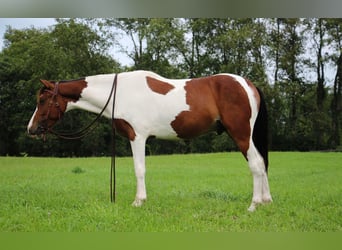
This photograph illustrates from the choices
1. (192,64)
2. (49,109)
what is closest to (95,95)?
(49,109)

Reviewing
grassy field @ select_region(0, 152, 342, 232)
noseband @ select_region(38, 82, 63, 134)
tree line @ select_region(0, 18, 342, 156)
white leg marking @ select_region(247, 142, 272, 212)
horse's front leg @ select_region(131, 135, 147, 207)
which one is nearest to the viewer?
grassy field @ select_region(0, 152, 342, 232)

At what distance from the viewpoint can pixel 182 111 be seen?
4.46m

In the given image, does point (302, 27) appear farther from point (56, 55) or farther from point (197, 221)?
point (56, 55)

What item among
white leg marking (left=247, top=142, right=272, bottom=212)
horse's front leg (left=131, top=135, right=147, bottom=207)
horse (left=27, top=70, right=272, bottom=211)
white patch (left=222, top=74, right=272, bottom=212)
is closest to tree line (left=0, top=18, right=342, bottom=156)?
horse (left=27, top=70, right=272, bottom=211)

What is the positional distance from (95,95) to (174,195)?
153 cm

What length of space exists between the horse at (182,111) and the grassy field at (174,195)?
38 centimetres

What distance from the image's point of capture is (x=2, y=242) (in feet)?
12.9

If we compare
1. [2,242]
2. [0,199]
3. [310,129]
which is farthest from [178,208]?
[310,129]

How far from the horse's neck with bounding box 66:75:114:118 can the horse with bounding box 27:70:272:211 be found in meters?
0.01

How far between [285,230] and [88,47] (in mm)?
4319

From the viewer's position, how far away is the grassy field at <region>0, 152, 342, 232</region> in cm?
395

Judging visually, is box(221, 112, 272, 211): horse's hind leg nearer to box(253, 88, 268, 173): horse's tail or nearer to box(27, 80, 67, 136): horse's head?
box(253, 88, 268, 173): horse's tail

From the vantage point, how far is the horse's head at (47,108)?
15.3ft

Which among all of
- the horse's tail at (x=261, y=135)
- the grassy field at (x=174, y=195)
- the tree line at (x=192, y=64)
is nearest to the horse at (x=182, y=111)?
the horse's tail at (x=261, y=135)
